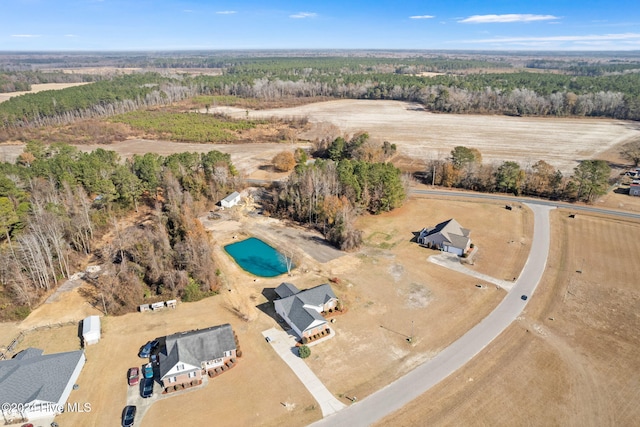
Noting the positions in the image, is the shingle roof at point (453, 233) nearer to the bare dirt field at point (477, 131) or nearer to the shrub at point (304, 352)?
the shrub at point (304, 352)

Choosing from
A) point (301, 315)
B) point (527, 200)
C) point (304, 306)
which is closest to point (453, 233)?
point (304, 306)

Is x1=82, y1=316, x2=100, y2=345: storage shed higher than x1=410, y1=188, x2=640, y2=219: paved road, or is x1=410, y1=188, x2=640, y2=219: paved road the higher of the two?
x1=410, y1=188, x2=640, y2=219: paved road

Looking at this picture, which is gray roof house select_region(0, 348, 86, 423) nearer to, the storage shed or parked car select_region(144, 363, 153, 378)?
the storage shed

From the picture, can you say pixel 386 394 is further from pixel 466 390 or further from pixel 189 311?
pixel 189 311

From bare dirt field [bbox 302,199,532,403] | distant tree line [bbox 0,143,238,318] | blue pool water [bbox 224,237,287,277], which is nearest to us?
bare dirt field [bbox 302,199,532,403]

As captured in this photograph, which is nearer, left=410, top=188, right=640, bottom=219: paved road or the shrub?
the shrub

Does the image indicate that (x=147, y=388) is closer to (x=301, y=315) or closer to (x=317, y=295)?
(x=301, y=315)

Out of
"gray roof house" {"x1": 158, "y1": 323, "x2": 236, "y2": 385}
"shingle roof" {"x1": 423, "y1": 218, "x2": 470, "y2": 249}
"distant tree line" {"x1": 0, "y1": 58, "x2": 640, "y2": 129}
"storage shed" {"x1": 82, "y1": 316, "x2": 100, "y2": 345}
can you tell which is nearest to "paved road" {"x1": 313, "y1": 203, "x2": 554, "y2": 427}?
"shingle roof" {"x1": 423, "y1": 218, "x2": 470, "y2": 249}
